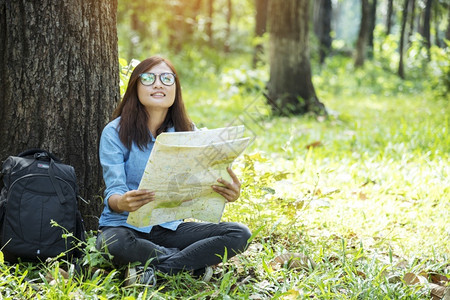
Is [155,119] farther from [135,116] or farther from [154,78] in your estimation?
[154,78]

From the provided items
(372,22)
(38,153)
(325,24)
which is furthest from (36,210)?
(372,22)

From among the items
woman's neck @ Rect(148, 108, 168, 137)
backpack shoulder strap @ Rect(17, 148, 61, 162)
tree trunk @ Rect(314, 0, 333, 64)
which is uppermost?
tree trunk @ Rect(314, 0, 333, 64)

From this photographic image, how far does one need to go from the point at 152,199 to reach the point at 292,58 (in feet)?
20.4

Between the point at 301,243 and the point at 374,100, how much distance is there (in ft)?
26.8

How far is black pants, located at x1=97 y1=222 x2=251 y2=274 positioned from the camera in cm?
267

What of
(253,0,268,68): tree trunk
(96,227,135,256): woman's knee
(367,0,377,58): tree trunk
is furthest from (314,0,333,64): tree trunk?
(96,227,135,256): woman's knee

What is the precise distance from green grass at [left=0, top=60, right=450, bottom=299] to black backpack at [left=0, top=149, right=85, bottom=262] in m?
0.11

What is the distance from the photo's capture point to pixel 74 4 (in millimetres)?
3004

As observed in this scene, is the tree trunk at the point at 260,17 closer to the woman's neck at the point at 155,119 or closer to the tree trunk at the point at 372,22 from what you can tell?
the tree trunk at the point at 372,22

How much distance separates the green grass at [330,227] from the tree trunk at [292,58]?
6.26 feet

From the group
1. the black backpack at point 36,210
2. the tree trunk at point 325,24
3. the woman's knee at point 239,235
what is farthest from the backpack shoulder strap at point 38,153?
the tree trunk at point 325,24

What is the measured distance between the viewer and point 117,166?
8.86 ft

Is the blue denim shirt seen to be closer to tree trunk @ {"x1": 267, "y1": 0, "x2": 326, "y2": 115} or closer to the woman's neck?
the woman's neck

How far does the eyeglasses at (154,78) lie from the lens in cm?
282
